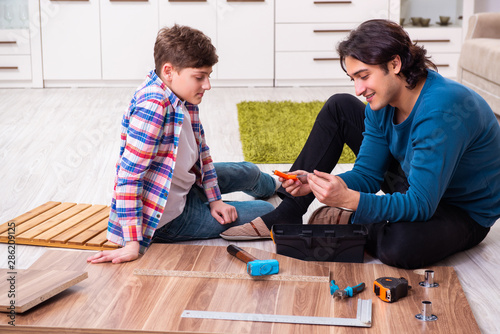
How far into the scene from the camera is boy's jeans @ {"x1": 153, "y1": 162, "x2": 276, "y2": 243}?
6.71 feet

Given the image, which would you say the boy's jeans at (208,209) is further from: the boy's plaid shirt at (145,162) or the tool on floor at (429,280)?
the tool on floor at (429,280)

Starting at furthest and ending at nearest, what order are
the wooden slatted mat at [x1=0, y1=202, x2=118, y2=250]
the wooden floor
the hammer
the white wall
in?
1. the white wall
2. the wooden slatted mat at [x1=0, y1=202, x2=118, y2=250]
3. the wooden floor
4. the hammer

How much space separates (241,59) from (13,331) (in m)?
3.97

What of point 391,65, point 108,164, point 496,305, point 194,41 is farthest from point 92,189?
point 496,305

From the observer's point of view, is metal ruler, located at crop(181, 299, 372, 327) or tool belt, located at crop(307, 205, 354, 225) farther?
tool belt, located at crop(307, 205, 354, 225)

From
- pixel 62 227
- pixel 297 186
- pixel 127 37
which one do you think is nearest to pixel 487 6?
pixel 127 37

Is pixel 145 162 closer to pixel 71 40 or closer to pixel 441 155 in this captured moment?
pixel 441 155

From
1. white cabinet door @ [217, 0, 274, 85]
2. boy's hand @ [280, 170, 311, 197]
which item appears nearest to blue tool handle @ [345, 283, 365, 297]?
boy's hand @ [280, 170, 311, 197]

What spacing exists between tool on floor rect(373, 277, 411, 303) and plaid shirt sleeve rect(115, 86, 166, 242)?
0.67 m

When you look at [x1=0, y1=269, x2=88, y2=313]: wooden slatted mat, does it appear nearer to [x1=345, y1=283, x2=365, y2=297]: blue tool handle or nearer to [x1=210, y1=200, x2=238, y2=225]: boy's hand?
[x1=210, y1=200, x2=238, y2=225]: boy's hand

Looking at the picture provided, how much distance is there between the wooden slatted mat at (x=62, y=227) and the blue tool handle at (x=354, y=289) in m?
0.76

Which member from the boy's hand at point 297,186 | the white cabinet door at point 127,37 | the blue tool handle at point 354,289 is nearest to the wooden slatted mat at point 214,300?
the blue tool handle at point 354,289

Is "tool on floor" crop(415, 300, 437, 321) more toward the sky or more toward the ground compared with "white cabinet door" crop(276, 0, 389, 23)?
more toward the ground

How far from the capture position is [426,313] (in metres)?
1.52
